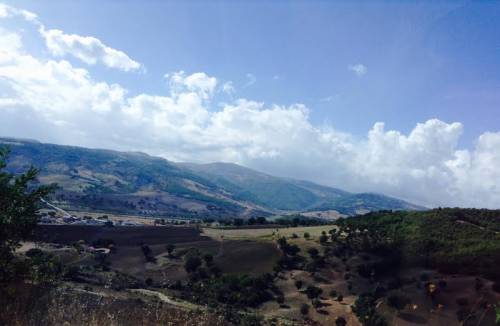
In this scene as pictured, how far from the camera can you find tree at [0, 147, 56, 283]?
977 centimetres

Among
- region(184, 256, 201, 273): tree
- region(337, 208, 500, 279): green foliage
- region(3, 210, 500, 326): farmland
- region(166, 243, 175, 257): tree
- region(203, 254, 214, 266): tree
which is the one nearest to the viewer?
region(3, 210, 500, 326): farmland

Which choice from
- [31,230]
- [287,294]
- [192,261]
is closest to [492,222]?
[287,294]

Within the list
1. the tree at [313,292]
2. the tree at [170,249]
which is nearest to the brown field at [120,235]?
the tree at [170,249]

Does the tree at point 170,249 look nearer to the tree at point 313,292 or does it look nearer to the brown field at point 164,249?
the brown field at point 164,249

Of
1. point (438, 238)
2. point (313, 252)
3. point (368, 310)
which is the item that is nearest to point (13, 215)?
point (368, 310)

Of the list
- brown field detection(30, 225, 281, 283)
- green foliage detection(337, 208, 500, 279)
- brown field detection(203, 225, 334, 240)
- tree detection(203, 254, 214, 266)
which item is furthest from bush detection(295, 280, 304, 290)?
brown field detection(203, 225, 334, 240)

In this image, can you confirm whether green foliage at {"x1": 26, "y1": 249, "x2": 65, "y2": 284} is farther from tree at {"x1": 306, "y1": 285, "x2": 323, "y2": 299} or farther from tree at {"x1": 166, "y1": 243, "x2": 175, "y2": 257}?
tree at {"x1": 166, "y1": 243, "x2": 175, "y2": 257}

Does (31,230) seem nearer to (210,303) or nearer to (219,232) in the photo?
(210,303)

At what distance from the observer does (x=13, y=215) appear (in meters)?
10.1

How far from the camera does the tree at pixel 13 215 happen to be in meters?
9.77

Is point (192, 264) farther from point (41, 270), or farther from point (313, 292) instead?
point (41, 270)

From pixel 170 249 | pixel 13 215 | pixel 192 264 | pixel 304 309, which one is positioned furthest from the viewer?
pixel 170 249

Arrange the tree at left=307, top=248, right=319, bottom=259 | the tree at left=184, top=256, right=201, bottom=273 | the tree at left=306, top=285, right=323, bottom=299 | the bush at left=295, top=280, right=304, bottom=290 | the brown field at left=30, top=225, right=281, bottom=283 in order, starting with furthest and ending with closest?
the tree at left=307, top=248, right=319, bottom=259 → the brown field at left=30, top=225, right=281, bottom=283 → the tree at left=184, top=256, right=201, bottom=273 → the bush at left=295, top=280, right=304, bottom=290 → the tree at left=306, top=285, right=323, bottom=299

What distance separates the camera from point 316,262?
82500 millimetres
